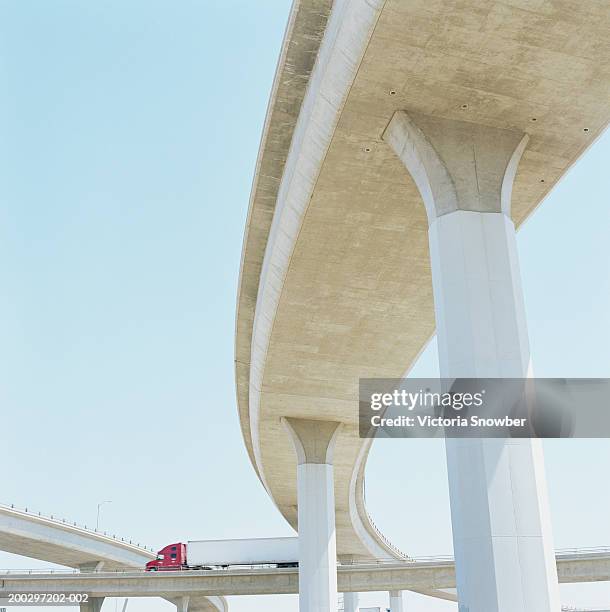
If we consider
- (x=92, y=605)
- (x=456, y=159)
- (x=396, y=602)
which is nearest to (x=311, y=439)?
(x=456, y=159)

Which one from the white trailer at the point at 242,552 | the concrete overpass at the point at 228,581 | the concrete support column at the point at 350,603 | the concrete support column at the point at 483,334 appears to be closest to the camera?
the concrete support column at the point at 483,334

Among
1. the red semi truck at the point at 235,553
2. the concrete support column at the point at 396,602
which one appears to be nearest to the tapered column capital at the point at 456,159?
the red semi truck at the point at 235,553

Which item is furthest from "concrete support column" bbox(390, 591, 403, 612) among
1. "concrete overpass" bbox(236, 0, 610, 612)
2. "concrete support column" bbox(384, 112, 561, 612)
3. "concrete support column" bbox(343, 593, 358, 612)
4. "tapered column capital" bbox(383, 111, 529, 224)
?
"tapered column capital" bbox(383, 111, 529, 224)

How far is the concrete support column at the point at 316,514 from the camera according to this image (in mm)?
31406

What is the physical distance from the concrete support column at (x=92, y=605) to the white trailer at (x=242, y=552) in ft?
24.9

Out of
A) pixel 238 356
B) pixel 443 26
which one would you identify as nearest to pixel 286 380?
pixel 238 356

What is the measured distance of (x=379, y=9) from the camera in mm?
12711

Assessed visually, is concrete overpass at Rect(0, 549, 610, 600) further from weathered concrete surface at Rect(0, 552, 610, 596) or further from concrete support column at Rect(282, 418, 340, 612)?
concrete support column at Rect(282, 418, 340, 612)

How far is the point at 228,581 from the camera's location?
150 feet

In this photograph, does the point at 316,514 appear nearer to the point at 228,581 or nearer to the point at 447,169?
the point at 228,581

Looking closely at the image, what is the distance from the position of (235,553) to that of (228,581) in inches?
81.4

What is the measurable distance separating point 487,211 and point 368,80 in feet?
11.6

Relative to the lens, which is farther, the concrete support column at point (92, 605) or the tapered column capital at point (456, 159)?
the concrete support column at point (92, 605)

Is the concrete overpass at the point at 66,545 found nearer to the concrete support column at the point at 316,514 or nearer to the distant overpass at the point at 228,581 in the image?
the distant overpass at the point at 228,581
